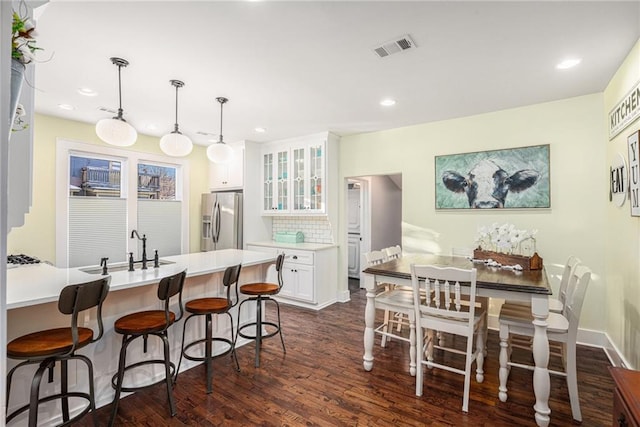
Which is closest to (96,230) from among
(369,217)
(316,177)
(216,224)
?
(216,224)

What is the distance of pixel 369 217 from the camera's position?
570 centimetres

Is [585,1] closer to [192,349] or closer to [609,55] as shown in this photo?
[609,55]

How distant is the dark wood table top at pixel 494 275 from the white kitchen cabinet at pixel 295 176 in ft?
6.72

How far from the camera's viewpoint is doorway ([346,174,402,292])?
5715 millimetres

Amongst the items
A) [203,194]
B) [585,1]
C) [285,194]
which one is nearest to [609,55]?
[585,1]

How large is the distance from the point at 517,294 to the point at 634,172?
1.32 m

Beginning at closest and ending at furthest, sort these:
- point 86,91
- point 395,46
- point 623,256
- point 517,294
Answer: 1. point 517,294
2. point 395,46
3. point 623,256
4. point 86,91

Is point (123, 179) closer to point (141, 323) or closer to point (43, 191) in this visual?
point (43, 191)

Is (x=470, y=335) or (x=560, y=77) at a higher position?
(x=560, y=77)

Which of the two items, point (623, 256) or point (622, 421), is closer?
point (622, 421)

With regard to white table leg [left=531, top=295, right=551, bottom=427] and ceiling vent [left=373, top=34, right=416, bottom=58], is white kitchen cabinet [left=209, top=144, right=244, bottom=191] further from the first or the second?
white table leg [left=531, top=295, right=551, bottom=427]

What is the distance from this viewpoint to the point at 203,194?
5527 mm

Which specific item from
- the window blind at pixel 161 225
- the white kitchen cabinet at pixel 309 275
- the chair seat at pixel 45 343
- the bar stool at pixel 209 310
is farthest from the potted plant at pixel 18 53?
the window blind at pixel 161 225

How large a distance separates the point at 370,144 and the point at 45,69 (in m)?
3.80
